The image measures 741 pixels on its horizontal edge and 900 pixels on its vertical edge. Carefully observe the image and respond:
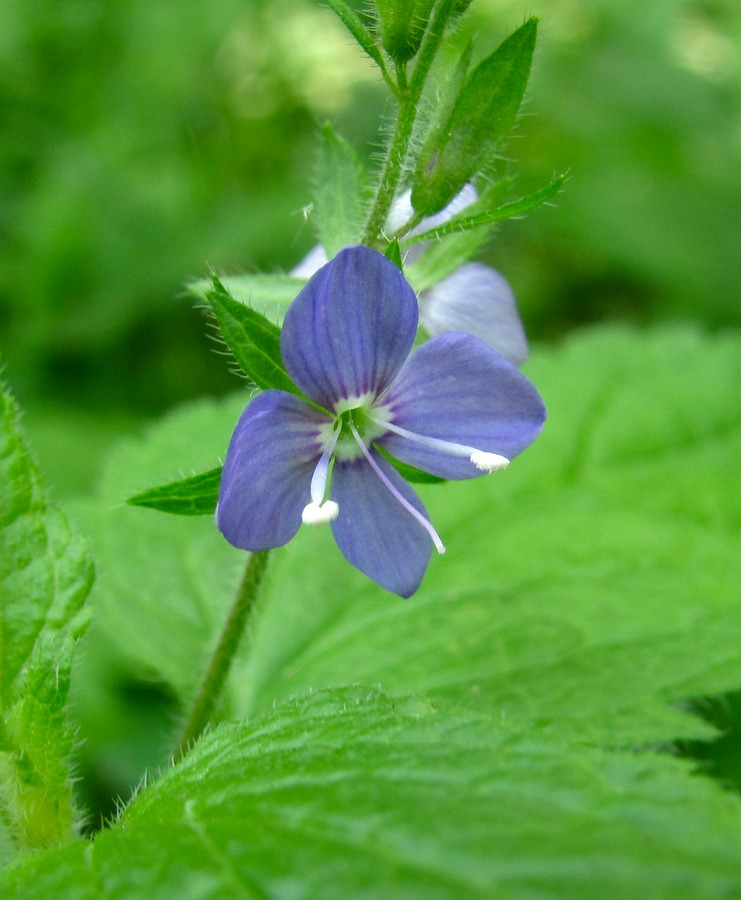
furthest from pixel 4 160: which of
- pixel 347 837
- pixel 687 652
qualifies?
pixel 347 837

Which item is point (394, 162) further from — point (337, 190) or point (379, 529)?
point (379, 529)

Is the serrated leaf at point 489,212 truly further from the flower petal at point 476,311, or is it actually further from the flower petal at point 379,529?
the flower petal at point 379,529

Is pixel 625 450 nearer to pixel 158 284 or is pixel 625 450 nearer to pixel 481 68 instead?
pixel 481 68

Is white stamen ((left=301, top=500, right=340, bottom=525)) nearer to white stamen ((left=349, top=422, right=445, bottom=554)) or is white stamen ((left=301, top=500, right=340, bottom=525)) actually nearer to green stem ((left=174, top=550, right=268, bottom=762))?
white stamen ((left=349, top=422, right=445, bottom=554))

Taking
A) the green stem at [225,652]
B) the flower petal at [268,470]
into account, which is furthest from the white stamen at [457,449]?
the green stem at [225,652]

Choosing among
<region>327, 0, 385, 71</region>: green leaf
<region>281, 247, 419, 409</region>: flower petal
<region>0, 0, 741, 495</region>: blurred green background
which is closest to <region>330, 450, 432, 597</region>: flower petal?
<region>281, 247, 419, 409</region>: flower petal

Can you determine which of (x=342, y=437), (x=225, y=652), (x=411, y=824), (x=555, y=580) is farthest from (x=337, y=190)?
(x=555, y=580)

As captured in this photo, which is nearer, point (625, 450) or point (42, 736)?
point (42, 736)
